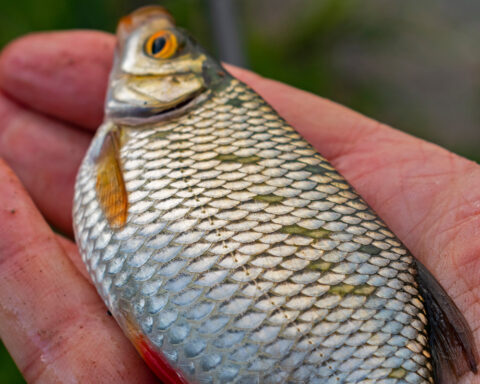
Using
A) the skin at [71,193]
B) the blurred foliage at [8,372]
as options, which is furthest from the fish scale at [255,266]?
the blurred foliage at [8,372]

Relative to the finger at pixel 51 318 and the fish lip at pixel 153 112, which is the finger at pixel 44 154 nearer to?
the finger at pixel 51 318

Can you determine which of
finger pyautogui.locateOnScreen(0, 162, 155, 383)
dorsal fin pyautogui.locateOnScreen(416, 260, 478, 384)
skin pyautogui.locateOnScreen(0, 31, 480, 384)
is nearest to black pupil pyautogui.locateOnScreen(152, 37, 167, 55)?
skin pyautogui.locateOnScreen(0, 31, 480, 384)

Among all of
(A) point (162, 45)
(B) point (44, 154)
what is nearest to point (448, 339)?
(A) point (162, 45)

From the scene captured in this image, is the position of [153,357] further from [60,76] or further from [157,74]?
[60,76]

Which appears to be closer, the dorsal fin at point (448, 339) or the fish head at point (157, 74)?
the dorsal fin at point (448, 339)

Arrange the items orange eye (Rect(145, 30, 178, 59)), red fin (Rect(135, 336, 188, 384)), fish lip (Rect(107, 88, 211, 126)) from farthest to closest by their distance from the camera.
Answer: orange eye (Rect(145, 30, 178, 59))
fish lip (Rect(107, 88, 211, 126))
red fin (Rect(135, 336, 188, 384))

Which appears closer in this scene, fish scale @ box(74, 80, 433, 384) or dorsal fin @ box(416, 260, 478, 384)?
fish scale @ box(74, 80, 433, 384)

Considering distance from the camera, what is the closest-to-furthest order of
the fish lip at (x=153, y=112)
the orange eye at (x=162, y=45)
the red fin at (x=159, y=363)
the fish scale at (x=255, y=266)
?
the fish scale at (x=255, y=266) → the red fin at (x=159, y=363) → the fish lip at (x=153, y=112) → the orange eye at (x=162, y=45)

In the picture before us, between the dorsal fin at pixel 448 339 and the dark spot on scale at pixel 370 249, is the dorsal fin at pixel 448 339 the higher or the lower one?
the lower one

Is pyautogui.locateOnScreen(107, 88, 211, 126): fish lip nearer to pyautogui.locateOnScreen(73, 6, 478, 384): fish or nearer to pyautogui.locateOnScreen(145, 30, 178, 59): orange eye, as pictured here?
pyautogui.locateOnScreen(73, 6, 478, 384): fish

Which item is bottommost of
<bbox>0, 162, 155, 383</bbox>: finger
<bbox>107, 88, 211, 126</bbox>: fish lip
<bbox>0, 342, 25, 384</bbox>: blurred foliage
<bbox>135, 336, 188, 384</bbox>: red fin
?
<bbox>0, 342, 25, 384</bbox>: blurred foliage
